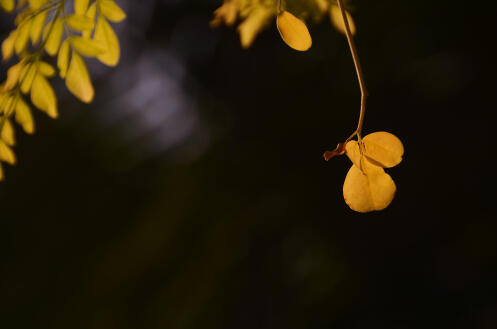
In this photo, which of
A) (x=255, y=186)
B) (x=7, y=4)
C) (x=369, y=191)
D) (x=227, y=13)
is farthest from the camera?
(x=255, y=186)

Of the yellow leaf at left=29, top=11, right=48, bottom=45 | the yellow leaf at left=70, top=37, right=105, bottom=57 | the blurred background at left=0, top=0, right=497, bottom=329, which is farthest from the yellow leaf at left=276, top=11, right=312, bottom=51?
the blurred background at left=0, top=0, right=497, bottom=329

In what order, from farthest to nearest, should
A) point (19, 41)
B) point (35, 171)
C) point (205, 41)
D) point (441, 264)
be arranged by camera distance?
point (35, 171)
point (205, 41)
point (441, 264)
point (19, 41)

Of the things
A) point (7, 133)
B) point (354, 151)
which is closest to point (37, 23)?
point (7, 133)

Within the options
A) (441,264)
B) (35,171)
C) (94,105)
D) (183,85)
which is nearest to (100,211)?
(35,171)

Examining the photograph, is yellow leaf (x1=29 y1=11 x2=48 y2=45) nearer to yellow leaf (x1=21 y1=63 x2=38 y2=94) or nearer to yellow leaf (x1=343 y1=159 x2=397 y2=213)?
yellow leaf (x1=21 y1=63 x2=38 y2=94)

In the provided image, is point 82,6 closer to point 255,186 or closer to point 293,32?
point 293,32

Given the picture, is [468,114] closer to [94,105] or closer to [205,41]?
[205,41]
